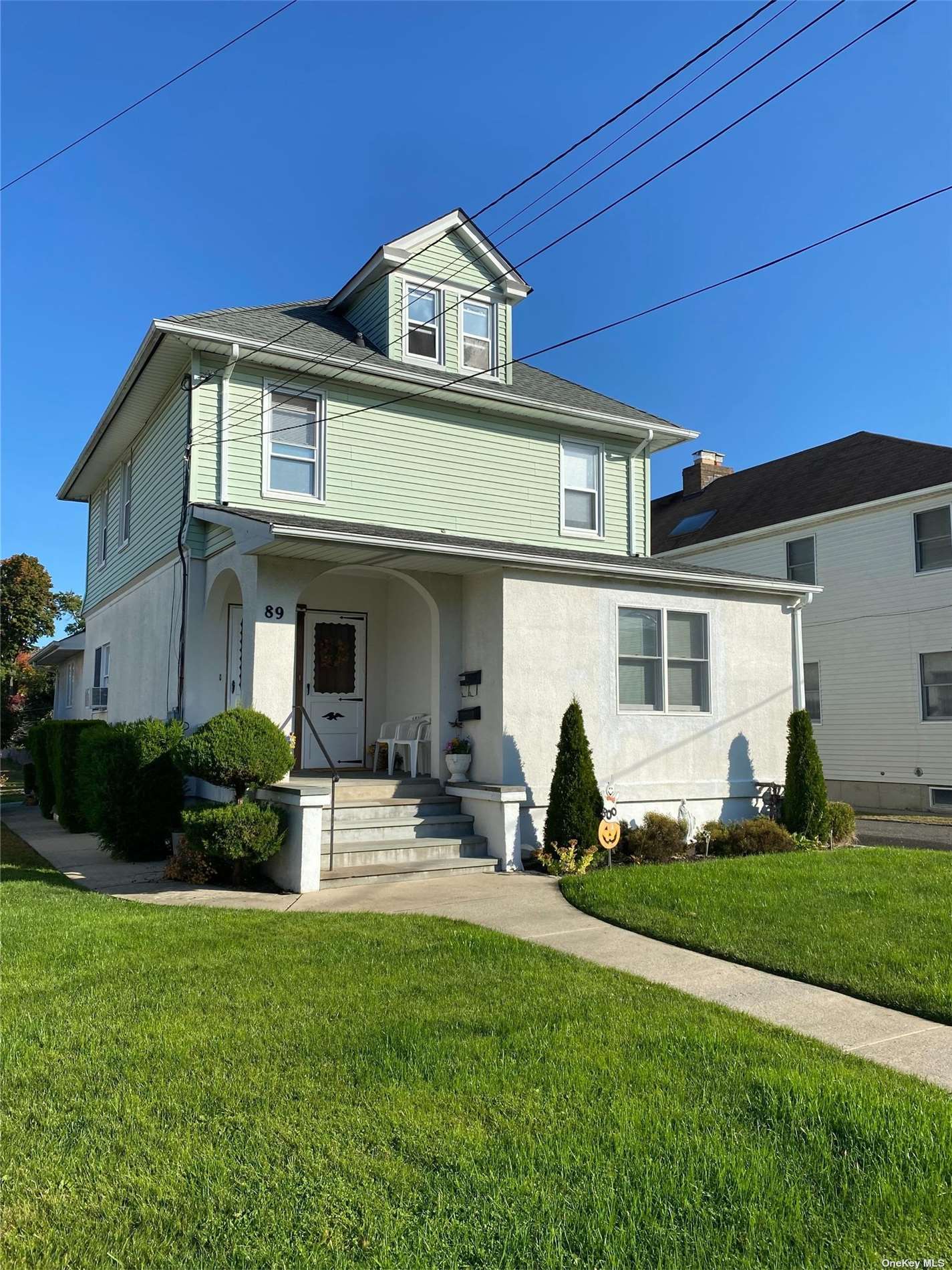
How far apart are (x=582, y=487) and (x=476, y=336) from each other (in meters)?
3.15

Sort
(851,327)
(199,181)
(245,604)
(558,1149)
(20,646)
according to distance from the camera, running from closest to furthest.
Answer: (558,1149) → (245,604) → (199,181) → (851,327) → (20,646)

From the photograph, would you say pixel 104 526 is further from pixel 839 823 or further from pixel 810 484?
pixel 810 484

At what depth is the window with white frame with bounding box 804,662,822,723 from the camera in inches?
837

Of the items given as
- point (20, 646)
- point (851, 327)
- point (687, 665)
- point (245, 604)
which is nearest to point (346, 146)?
point (245, 604)

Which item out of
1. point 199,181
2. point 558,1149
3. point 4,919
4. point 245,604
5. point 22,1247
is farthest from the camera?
point 199,181

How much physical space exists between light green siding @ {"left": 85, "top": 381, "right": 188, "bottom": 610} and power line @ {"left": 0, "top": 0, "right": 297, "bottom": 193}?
373cm

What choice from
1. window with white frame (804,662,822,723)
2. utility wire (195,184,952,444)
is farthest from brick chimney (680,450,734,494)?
utility wire (195,184,952,444)

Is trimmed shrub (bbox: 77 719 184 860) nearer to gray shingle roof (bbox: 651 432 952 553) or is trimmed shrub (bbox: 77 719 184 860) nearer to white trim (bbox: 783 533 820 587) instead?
white trim (bbox: 783 533 820 587)

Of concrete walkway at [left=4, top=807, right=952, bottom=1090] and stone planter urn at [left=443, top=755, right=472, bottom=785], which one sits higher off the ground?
stone planter urn at [left=443, top=755, right=472, bottom=785]

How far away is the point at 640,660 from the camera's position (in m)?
12.3

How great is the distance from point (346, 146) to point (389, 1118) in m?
11.1

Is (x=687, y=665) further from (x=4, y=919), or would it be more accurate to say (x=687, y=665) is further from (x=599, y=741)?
(x=4, y=919)

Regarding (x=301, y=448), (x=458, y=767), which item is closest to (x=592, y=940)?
(x=458, y=767)

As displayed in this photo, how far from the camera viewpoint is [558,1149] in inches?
132
